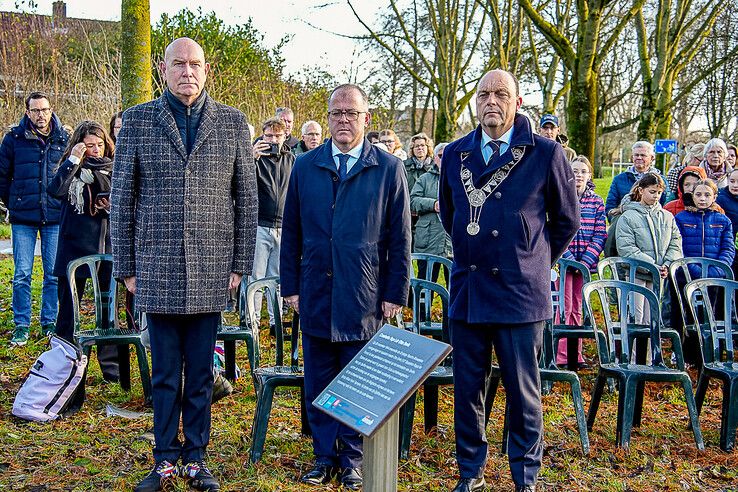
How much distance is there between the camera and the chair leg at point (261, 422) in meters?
5.01

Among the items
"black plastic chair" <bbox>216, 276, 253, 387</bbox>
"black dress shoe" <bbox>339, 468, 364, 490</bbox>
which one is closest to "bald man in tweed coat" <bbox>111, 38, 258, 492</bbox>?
"black dress shoe" <bbox>339, 468, 364, 490</bbox>

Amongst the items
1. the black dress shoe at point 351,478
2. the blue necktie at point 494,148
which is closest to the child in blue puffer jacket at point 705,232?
the blue necktie at point 494,148

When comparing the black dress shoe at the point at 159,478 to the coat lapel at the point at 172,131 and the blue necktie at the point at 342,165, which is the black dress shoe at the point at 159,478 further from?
the blue necktie at the point at 342,165

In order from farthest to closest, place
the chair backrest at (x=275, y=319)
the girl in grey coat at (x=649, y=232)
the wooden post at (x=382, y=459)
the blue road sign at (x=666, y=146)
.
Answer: the blue road sign at (x=666, y=146)
the girl in grey coat at (x=649, y=232)
the chair backrest at (x=275, y=319)
the wooden post at (x=382, y=459)

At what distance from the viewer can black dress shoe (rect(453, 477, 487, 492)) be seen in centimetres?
446

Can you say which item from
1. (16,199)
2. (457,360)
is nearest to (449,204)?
(457,360)

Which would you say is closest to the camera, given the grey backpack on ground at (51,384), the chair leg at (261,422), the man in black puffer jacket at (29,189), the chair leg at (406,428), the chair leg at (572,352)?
the chair leg at (261,422)

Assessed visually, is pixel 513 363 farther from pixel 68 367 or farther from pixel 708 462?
pixel 68 367

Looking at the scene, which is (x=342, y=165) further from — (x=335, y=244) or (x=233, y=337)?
(x=233, y=337)

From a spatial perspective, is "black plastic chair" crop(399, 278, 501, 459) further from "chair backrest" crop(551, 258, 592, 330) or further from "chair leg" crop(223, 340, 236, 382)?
"chair leg" crop(223, 340, 236, 382)

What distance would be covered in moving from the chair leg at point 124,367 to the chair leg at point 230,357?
776 millimetres

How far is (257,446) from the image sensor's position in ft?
16.4

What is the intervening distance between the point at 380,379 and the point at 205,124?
1.89m

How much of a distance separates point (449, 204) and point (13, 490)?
9.77 feet
